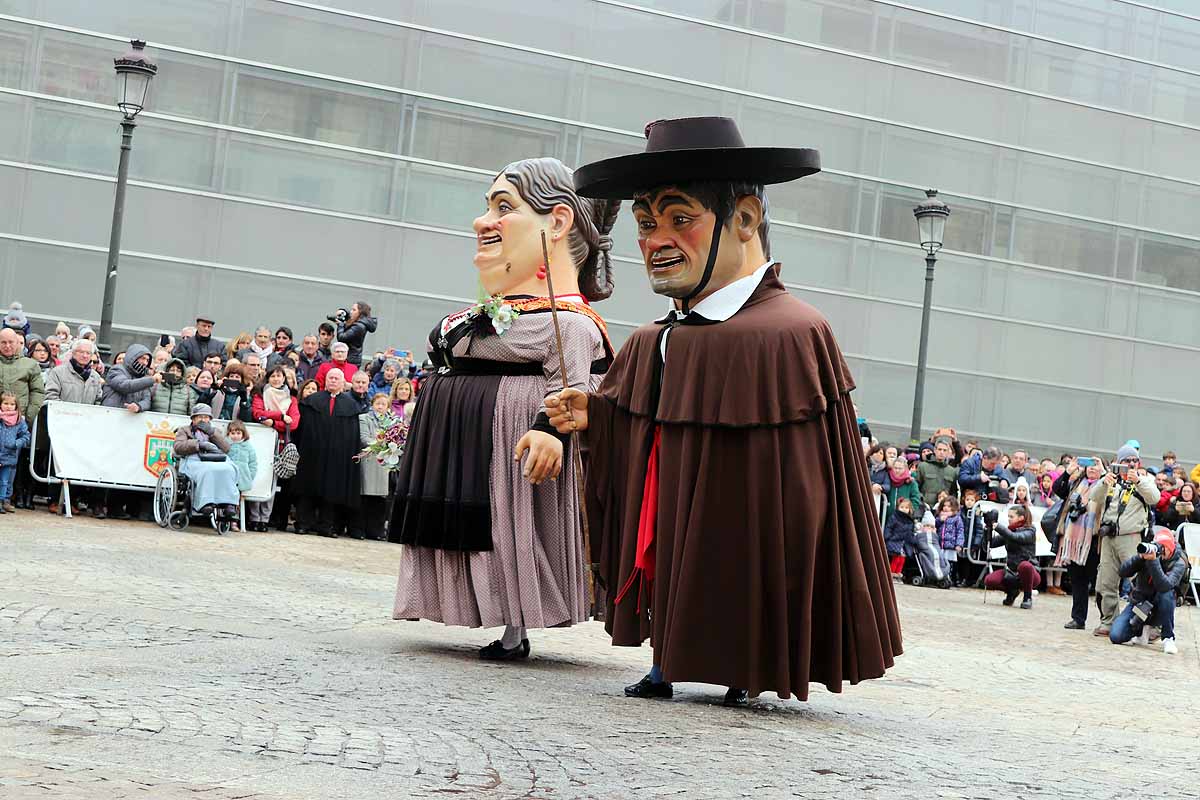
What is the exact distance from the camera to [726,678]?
5.67m

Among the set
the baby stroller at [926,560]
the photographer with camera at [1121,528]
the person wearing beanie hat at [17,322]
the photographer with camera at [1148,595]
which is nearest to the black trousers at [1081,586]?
the photographer with camera at [1121,528]

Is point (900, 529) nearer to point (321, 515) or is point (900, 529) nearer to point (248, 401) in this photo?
point (321, 515)

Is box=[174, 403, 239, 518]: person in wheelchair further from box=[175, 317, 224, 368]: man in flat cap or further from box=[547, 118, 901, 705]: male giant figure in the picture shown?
box=[547, 118, 901, 705]: male giant figure

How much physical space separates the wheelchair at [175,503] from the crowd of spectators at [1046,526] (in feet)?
19.4

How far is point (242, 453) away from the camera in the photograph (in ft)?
48.3

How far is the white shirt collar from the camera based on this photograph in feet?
19.6

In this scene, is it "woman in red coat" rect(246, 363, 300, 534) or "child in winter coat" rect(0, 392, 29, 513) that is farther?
"woman in red coat" rect(246, 363, 300, 534)

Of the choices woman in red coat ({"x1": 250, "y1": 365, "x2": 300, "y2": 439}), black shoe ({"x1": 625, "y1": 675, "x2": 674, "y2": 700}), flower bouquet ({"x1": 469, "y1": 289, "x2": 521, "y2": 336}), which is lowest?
black shoe ({"x1": 625, "y1": 675, "x2": 674, "y2": 700})

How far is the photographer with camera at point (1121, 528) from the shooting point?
1407 centimetres

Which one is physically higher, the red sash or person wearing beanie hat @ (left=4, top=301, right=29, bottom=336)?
person wearing beanie hat @ (left=4, top=301, right=29, bottom=336)

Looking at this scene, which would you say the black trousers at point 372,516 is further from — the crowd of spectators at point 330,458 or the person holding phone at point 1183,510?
the person holding phone at point 1183,510

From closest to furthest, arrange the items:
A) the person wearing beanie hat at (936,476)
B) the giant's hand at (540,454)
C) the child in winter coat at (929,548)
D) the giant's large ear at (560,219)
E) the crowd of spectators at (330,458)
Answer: the giant's hand at (540,454) < the giant's large ear at (560,219) < the crowd of spectators at (330,458) < the child in winter coat at (929,548) < the person wearing beanie hat at (936,476)

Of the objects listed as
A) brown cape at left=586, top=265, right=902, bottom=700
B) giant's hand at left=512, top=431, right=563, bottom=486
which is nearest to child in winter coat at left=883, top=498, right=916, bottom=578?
giant's hand at left=512, top=431, right=563, bottom=486

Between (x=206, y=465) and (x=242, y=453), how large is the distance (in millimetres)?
462
